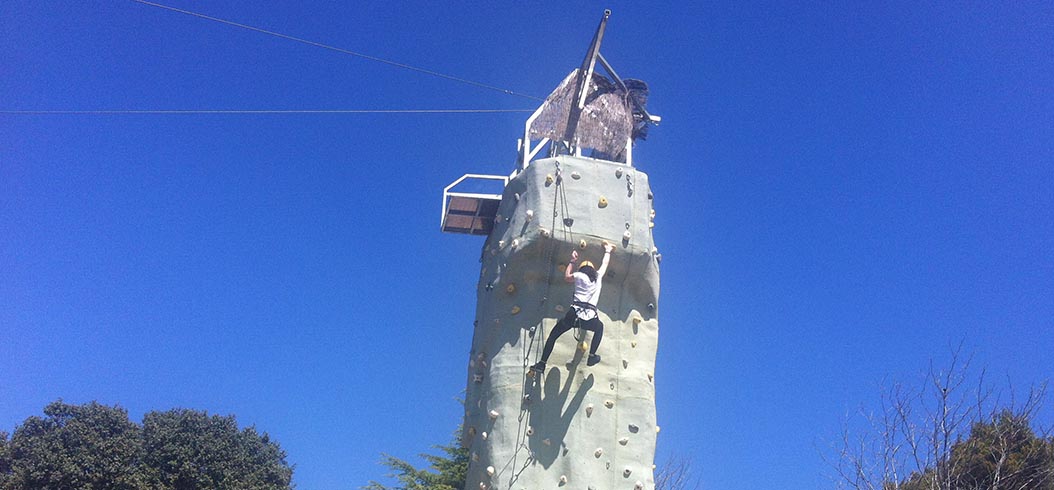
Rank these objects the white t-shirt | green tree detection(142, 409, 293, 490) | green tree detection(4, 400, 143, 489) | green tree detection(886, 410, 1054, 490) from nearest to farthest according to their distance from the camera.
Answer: the white t-shirt
green tree detection(886, 410, 1054, 490)
green tree detection(4, 400, 143, 489)
green tree detection(142, 409, 293, 490)

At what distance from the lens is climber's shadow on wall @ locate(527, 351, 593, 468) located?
33.2ft

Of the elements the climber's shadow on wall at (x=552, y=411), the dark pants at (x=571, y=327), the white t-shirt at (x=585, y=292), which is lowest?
the climber's shadow on wall at (x=552, y=411)

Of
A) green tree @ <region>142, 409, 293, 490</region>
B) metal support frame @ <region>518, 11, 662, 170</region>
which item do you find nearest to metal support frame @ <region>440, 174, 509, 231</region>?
metal support frame @ <region>518, 11, 662, 170</region>

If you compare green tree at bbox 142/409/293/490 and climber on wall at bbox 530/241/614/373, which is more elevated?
green tree at bbox 142/409/293/490

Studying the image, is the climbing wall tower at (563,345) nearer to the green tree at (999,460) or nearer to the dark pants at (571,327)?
the dark pants at (571,327)

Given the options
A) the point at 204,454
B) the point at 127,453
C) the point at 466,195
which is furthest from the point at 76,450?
the point at 466,195

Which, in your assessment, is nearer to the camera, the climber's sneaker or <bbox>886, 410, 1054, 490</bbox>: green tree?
the climber's sneaker

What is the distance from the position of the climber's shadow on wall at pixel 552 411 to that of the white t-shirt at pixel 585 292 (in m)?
0.86

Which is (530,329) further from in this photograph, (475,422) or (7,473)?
(7,473)

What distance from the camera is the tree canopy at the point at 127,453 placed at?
81.0 feet

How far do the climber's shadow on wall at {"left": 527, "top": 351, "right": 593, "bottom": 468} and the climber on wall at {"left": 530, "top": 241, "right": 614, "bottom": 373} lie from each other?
223 mm

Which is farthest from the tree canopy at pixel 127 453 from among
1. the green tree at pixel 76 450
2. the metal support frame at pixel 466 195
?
the metal support frame at pixel 466 195

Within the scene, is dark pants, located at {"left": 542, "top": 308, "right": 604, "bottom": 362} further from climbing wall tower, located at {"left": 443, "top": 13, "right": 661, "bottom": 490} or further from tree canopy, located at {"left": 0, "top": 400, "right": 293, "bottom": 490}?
tree canopy, located at {"left": 0, "top": 400, "right": 293, "bottom": 490}

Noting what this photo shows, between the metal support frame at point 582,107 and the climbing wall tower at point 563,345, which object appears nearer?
the climbing wall tower at point 563,345
